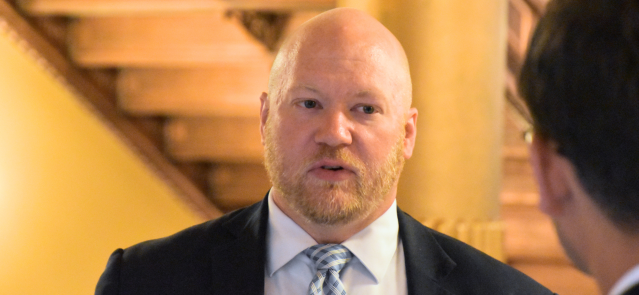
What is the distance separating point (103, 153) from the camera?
3645 mm

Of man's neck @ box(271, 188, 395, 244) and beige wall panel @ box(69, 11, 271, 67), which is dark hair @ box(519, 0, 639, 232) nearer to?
man's neck @ box(271, 188, 395, 244)

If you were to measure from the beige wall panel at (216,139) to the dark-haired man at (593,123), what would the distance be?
248cm

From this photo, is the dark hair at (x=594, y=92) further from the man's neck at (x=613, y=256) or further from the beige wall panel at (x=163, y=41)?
the beige wall panel at (x=163, y=41)

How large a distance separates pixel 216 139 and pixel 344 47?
2.09m

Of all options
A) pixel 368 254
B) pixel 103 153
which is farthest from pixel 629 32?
pixel 103 153

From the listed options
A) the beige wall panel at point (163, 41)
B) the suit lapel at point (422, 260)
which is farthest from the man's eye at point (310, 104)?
the beige wall panel at point (163, 41)

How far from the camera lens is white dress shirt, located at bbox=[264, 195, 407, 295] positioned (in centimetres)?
124

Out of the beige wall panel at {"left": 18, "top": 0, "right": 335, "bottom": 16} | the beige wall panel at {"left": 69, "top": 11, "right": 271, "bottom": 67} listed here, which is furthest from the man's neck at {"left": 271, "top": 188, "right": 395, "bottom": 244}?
the beige wall panel at {"left": 69, "top": 11, "right": 271, "bottom": 67}

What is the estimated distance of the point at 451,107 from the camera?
1798 millimetres

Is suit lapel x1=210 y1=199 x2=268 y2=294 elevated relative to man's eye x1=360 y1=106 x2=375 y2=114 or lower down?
lower down

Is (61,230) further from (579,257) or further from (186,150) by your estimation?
(579,257)

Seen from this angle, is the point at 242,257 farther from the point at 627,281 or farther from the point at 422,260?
the point at 627,281

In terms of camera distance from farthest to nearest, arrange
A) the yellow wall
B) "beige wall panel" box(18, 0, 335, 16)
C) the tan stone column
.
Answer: the yellow wall
"beige wall panel" box(18, 0, 335, 16)
the tan stone column

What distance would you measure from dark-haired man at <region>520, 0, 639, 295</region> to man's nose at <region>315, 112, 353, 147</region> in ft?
1.56
